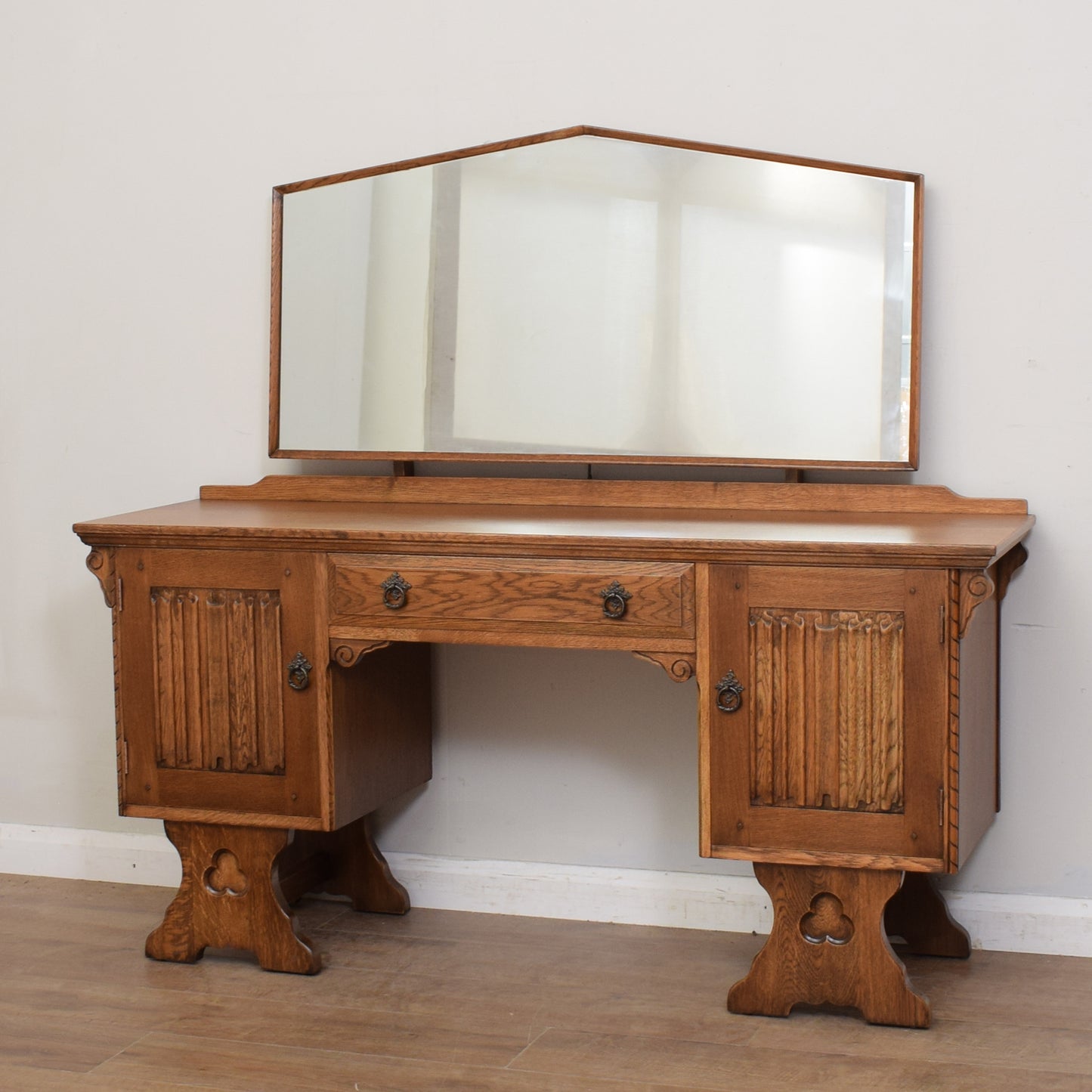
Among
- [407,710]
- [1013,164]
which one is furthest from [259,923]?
[1013,164]

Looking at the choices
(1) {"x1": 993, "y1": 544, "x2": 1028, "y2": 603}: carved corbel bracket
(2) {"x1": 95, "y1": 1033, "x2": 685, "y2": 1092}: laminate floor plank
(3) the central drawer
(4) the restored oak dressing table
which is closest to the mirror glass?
(4) the restored oak dressing table

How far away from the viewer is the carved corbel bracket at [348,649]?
2.57 m

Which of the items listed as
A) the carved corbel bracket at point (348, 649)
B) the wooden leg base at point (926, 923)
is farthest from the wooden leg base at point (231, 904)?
the wooden leg base at point (926, 923)

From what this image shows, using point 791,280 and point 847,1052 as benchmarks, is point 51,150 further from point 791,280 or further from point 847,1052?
point 847,1052

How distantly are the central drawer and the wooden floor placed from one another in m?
0.74

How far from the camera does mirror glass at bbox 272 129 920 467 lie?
8.98 feet

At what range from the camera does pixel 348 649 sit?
2582mm

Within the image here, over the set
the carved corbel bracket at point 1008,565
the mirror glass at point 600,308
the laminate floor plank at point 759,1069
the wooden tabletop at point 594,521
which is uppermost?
the mirror glass at point 600,308

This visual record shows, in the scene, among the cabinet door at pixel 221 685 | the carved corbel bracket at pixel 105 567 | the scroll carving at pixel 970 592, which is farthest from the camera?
the carved corbel bracket at pixel 105 567

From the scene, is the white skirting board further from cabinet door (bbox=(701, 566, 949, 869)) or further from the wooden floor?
cabinet door (bbox=(701, 566, 949, 869))

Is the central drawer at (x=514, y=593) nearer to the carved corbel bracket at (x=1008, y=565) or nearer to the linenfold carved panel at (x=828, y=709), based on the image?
the linenfold carved panel at (x=828, y=709)

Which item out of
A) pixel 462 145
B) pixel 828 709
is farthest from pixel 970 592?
pixel 462 145

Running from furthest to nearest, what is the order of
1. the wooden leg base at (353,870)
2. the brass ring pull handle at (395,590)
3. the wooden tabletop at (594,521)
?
the wooden leg base at (353,870)
the brass ring pull handle at (395,590)
the wooden tabletop at (594,521)

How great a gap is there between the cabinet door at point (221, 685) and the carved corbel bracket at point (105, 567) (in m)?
0.02
